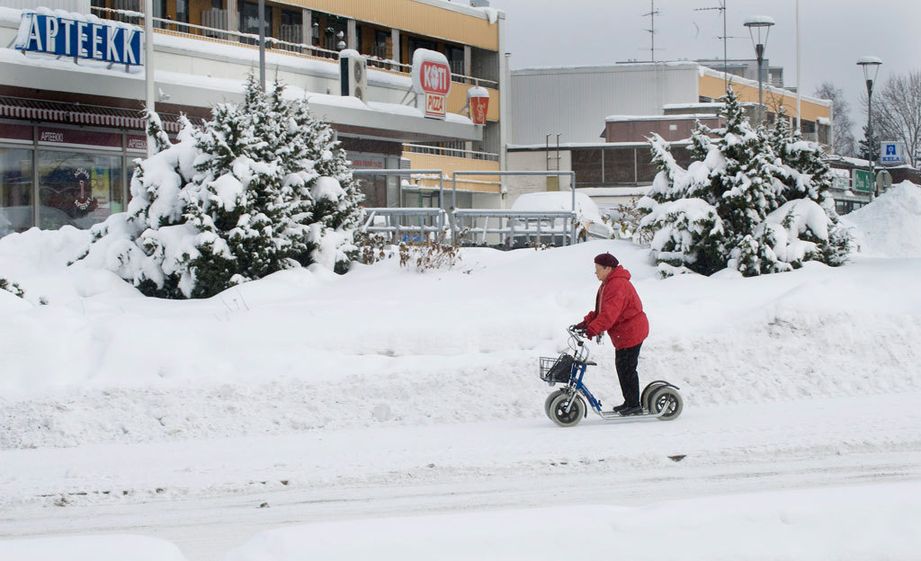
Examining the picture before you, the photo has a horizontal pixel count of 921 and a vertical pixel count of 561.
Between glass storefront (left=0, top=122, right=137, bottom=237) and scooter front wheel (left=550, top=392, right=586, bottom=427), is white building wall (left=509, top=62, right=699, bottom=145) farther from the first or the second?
scooter front wheel (left=550, top=392, right=586, bottom=427)

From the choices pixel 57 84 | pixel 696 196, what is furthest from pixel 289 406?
pixel 57 84

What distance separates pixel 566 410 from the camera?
468 inches

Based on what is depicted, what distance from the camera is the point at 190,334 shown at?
14352 millimetres

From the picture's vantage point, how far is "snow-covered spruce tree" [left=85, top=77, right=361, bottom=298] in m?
18.1

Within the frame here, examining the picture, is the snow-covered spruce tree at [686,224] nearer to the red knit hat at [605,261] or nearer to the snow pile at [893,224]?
the red knit hat at [605,261]

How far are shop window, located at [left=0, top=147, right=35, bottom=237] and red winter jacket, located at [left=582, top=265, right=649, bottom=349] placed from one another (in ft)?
64.0

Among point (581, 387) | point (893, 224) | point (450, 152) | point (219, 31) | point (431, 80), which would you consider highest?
point (219, 31)

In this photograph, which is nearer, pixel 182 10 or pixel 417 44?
pixel 182 10

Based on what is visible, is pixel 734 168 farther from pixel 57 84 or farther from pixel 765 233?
pixel 57 84

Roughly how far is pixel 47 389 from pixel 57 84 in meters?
16.8

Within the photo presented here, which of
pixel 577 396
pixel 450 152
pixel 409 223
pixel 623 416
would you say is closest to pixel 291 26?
pixel 450 152

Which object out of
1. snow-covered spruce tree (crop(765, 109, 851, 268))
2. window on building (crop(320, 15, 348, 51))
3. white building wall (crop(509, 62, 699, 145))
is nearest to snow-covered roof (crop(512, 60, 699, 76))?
white building wall (crop(509, 62, 699, 145))

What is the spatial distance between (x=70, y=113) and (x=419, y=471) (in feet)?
71.4

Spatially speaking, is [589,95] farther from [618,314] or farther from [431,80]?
[618,314]
